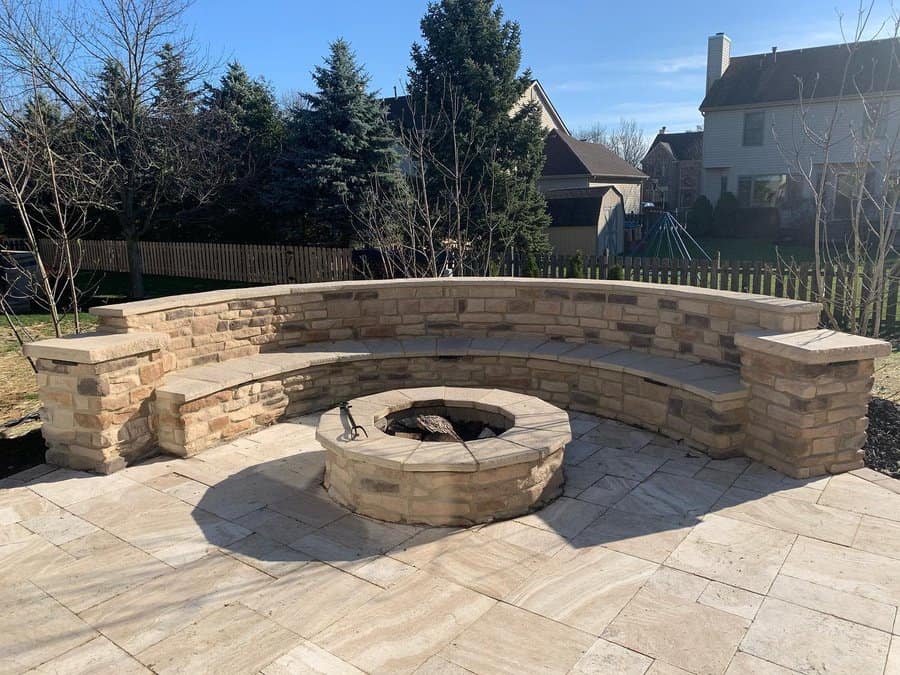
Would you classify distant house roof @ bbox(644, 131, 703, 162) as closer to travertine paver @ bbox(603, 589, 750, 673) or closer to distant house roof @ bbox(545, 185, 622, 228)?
distant house roof @ bbox(545, 185, 622, 228)

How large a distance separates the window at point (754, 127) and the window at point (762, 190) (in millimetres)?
1399

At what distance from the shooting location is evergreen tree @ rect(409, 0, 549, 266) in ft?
48.0

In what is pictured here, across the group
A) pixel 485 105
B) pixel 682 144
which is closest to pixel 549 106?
pixel 485 105

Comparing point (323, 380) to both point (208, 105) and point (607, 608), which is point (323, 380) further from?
point (208, 105)

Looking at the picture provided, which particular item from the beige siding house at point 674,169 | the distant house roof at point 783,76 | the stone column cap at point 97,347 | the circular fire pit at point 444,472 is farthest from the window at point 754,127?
the stone column cap at point 97,347

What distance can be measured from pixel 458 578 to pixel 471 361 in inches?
127

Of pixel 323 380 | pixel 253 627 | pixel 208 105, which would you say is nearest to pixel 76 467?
pixel 323 380

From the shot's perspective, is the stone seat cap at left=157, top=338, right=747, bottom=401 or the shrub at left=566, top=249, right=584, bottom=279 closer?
the stone seat cap at left=157, top=338, right=747, bottom=401

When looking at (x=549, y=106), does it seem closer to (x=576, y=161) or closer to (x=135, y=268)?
(x=576, y=161)

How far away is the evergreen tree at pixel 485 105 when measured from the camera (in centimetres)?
1462

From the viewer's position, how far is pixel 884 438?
5113 millimetres

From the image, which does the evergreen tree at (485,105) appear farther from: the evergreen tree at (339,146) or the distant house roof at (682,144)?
the distant house roof at (682,144)

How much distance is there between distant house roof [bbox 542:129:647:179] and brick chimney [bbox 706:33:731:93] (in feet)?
15.6

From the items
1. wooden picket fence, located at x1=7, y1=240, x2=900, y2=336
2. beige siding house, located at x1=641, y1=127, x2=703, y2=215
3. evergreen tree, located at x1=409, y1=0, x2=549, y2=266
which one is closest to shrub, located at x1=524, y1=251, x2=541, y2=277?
wooden picket fence, located at x1=7, y1=240, x2=900, y2=336
